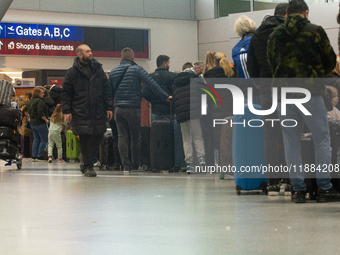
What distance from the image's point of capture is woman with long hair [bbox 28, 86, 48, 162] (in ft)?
45.5

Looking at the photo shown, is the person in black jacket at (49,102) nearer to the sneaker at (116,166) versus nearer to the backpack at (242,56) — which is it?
the sneaker at (116,166)

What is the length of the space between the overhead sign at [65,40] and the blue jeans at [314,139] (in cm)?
1548

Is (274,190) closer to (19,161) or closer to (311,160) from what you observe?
(311,160)

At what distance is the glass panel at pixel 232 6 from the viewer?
20391 millimetres

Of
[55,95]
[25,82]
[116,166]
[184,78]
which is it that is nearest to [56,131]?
[55,95]

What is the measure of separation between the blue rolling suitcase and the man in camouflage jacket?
0.81 m

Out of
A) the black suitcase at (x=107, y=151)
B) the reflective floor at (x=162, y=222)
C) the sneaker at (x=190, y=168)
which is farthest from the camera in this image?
the black suitcase at (x=107, y=151)

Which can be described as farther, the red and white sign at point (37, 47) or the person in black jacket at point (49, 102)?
the red and white sign at point (37, 47)

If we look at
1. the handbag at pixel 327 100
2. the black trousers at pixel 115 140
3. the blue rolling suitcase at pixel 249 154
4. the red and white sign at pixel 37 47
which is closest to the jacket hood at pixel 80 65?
the black trousers at pixel 115 140

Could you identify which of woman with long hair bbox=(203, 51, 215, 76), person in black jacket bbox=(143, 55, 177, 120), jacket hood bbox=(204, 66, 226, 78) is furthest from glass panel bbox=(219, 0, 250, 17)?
jacket hood bbox=(204, 66, 226, 78)

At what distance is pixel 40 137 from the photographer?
14.5 meters

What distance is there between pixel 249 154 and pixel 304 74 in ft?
4.21

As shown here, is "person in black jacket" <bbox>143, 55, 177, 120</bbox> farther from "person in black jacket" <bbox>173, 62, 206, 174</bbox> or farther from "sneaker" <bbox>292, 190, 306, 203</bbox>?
"sneaker" <bbox>292, 190, 306, 203</bbox>

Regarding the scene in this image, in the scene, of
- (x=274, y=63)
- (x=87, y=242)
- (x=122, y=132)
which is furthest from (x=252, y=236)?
(x=122, y=132)
